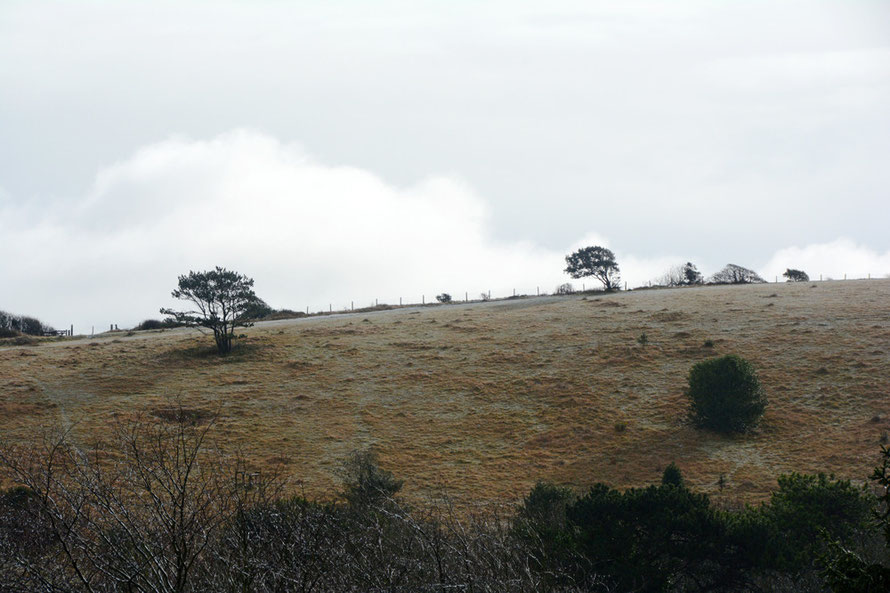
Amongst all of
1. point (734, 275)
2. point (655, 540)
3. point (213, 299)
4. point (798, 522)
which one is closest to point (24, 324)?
point (213, 299)

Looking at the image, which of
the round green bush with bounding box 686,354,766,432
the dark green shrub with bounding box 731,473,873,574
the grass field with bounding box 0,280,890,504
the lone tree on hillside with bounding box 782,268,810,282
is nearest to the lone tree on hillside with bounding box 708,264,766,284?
the lone tree on hillside with bounding box 782,268,810,282

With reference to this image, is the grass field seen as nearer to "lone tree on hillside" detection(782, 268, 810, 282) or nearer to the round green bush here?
the round green bush

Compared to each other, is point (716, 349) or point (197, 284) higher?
point (197, 284)

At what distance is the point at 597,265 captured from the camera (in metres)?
89.8

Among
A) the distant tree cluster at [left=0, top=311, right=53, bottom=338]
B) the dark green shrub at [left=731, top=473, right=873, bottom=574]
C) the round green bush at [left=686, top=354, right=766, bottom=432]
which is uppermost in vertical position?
the distant tree cluster at [left=0, top=311, right=53, bottom=338]

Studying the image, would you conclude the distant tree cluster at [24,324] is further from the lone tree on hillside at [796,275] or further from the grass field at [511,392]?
the lone tree on hillside at [796,275]

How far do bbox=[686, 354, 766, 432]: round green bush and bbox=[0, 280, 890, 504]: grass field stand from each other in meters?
0.88

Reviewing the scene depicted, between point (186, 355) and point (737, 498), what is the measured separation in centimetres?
3884

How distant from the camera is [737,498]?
2459cm

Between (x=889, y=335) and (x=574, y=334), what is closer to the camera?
(x=889, y=335)

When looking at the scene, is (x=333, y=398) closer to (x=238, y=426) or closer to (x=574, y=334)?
(x=238, y=426)

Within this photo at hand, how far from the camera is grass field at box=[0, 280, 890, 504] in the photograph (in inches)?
1158

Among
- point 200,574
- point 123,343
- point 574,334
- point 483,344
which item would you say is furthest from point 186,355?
point 200,574

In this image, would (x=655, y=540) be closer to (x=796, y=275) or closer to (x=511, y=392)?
(x=511, y=392)
